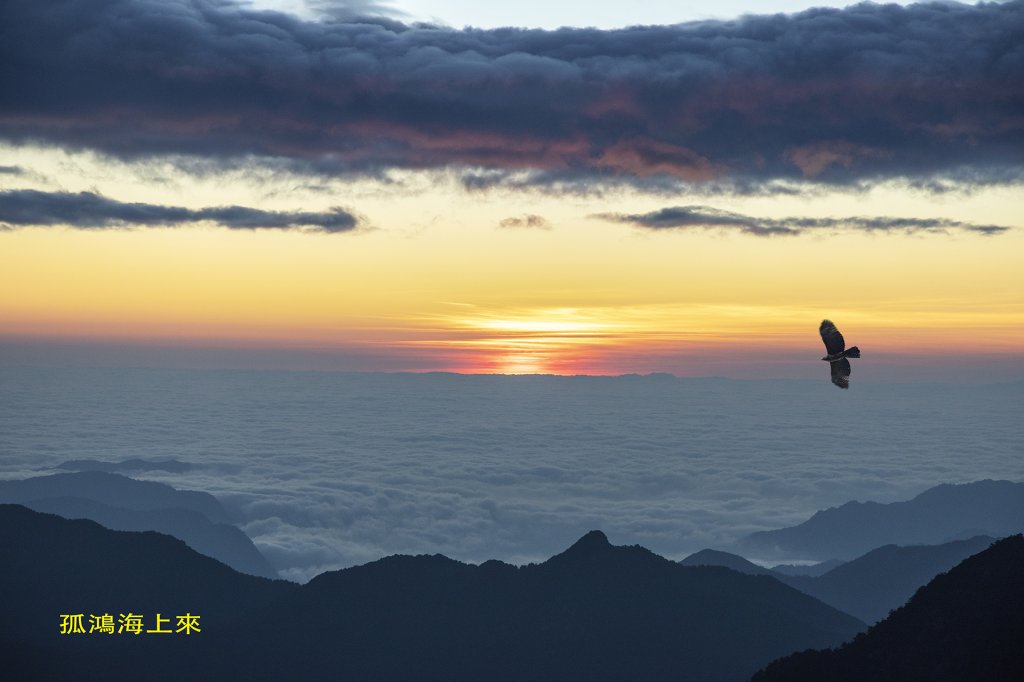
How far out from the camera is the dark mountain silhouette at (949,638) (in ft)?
401

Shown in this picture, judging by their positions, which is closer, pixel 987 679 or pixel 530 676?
pixel 987 679

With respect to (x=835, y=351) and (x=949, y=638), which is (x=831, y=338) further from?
(x=949, y=638)

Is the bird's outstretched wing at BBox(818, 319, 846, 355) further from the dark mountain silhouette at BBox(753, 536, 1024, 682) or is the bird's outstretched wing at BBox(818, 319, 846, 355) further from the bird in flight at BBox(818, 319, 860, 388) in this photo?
the dark mountain silhouette at BBox(753, 536, 1024, 682)

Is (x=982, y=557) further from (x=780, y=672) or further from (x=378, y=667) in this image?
(x=378, y=667)

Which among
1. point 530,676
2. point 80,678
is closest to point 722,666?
point 530,676

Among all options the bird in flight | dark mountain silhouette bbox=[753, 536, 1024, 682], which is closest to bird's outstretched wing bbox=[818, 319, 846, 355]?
the bird in flight

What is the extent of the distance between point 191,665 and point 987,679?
149232 millimetres

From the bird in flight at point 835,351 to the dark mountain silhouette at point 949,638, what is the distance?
84873 millimetres

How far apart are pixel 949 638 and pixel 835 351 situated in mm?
92920

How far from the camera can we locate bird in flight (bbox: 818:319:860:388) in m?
54.0

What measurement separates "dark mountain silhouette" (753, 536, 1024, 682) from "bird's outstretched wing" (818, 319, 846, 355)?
85185mm

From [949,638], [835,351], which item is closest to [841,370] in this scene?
[835,351]

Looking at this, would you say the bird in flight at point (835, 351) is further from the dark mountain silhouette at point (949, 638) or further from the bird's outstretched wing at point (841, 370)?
the dark mountain silhouette at point (949, 638)

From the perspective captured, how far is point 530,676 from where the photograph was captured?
625 ft
